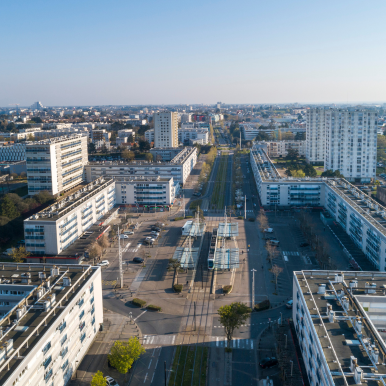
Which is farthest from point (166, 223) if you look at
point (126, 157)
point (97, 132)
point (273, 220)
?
point (97, 132)

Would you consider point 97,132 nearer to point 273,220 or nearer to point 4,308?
point 273,220

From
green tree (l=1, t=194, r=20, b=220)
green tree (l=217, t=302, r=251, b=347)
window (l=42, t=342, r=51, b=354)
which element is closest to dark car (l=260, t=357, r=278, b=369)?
green tree (l=217, t=302, r=251, b=347)

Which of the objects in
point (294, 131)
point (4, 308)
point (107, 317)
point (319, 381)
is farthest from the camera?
point (294, 131)

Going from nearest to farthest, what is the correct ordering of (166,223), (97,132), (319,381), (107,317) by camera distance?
1. (319,381)
2. (107,317)
3. (166,223)
4. (97,132)

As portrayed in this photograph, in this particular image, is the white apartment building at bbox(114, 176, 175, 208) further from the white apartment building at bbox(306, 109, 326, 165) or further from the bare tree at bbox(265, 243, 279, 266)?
the white apartment building at bbox(306, 109, 326, 165)

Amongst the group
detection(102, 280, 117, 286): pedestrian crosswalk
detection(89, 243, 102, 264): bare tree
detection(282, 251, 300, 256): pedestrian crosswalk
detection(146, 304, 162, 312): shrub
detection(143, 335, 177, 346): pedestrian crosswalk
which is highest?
detection(89, 243, 102, 264): bare tree

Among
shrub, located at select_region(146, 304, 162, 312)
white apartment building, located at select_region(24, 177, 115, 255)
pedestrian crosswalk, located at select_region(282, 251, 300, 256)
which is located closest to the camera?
shrub, located at select_region(146, 304, 162, 312)
